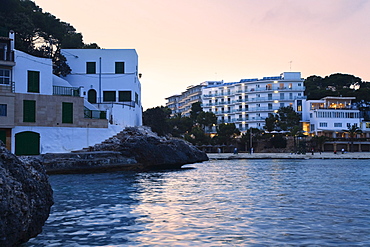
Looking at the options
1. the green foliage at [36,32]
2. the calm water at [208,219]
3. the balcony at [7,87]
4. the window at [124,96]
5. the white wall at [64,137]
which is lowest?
the calm water at [208,219]

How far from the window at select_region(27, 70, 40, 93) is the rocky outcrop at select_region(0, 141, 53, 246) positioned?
27959mm

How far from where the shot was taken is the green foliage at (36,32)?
4953 centimetres

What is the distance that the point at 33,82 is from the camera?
3509 cm

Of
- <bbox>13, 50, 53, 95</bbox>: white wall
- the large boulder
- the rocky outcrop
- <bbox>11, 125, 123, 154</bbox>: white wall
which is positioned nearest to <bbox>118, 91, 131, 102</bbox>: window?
the large boulder

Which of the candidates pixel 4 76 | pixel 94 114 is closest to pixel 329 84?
pixel 94 114

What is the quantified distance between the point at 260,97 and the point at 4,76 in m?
90.5

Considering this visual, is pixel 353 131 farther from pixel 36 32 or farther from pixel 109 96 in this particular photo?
pixel 36 32

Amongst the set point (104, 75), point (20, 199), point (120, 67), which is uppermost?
point (120, 67)

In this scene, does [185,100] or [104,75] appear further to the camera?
[185,100]

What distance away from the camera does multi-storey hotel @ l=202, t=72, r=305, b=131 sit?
375ft

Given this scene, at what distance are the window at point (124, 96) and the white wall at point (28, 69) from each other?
13.5m

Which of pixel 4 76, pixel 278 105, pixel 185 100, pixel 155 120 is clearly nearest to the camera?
pixel 4 76

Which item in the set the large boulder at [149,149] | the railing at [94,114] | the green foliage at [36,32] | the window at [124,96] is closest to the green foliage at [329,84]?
the green foliage at [36,32]

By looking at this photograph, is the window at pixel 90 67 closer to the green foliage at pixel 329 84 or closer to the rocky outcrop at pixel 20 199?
the rocky outcrop at pixel 20 199
